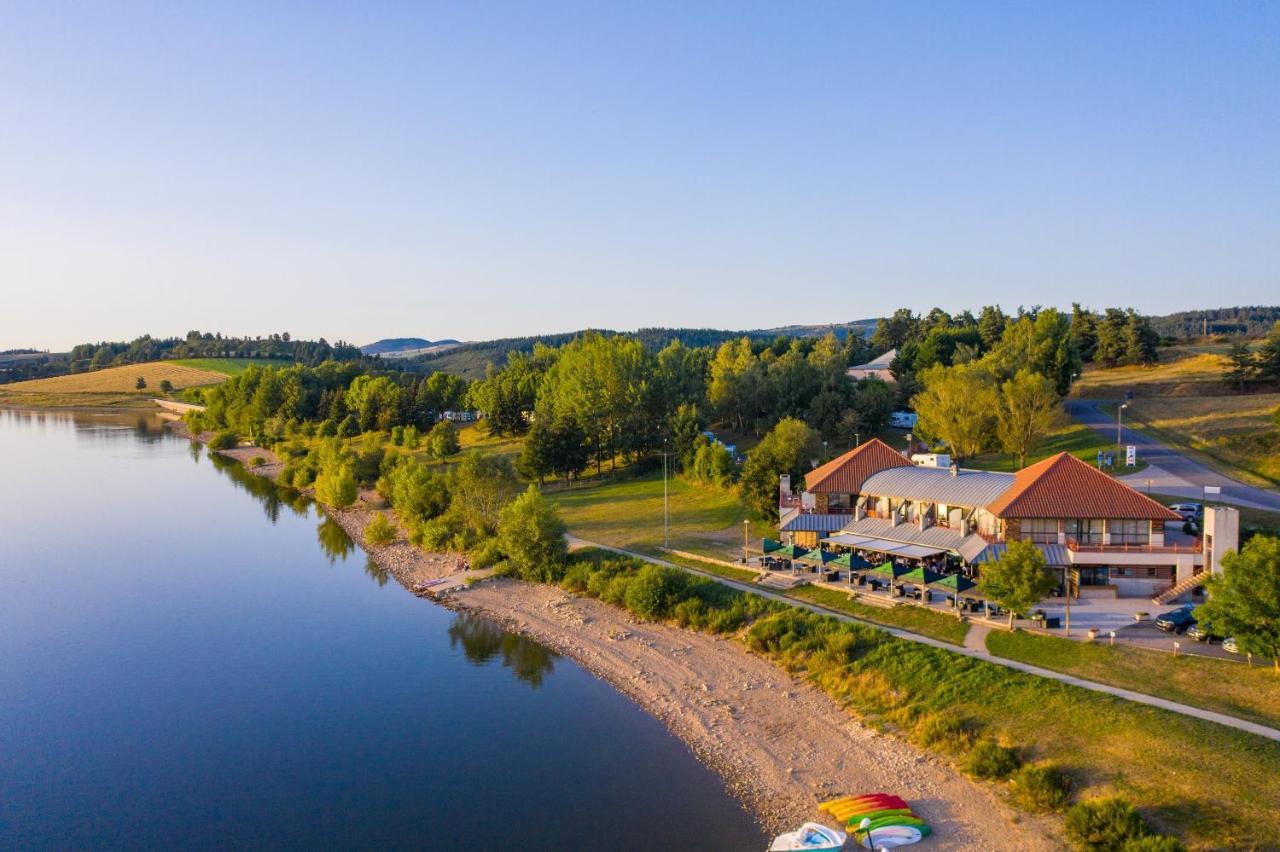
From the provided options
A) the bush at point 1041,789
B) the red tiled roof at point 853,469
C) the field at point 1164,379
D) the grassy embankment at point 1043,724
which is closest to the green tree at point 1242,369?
the field at point 1164,379

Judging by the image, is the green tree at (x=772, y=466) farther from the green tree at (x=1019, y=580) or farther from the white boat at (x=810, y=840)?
the white boat at (x=810, y=840)

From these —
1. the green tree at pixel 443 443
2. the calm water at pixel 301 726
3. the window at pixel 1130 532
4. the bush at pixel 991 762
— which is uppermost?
the green tree at pixel 443 443

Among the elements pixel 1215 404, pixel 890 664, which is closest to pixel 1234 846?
pixel 890 664

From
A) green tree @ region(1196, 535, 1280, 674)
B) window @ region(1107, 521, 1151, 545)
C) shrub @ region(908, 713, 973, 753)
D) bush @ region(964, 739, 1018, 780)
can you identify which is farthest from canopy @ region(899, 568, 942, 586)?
bush @ region(964, 739, 1018, 780)

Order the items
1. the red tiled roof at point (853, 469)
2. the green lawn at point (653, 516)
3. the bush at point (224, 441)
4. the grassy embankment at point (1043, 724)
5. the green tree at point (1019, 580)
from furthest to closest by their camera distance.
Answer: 1. the bush at point (224, 441)
2. the green lawn at point (653, 516)
3. the red tiled roof at point (853, 469)
4. the green tree at point (1019, 580)
5. the grassy embankment at point (1043, 724)

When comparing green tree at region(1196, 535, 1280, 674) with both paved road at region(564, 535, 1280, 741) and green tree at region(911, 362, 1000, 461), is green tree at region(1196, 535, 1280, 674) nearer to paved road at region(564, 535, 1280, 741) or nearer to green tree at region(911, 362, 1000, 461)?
paved road at region(564, 535, 1280, 741)

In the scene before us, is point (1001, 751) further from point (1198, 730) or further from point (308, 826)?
point (308, 826)
